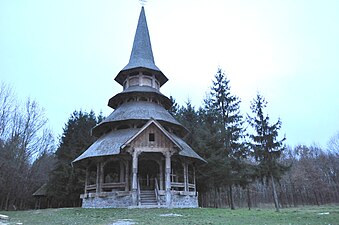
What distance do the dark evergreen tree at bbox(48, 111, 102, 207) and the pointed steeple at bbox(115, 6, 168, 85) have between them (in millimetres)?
10454

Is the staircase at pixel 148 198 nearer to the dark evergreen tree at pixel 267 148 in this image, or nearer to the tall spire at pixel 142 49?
the dark evergreen tree at pixel 267 148

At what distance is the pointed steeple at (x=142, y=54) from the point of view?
28.9 meters

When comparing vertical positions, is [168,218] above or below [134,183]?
below

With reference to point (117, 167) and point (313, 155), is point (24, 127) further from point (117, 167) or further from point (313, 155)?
point (313, 155)

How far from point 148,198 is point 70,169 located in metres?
16.0

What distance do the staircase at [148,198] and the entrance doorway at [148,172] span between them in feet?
13.7

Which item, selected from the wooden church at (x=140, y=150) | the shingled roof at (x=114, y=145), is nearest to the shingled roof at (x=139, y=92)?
the wooden church at (x=140, y=150)

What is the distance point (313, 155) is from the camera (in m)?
68.0

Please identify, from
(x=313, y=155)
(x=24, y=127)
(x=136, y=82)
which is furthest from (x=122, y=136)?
(x=313, y=155)

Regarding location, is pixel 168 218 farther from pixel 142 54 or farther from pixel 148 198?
pixel 142 54

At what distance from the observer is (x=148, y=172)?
26.7m

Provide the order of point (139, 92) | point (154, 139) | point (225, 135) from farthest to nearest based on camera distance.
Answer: point (225, 135)
point (139, 92)
point (154, 139)

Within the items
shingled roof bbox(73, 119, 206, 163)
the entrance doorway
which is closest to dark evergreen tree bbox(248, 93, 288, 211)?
shingled roof bbox(73, 119, 206, 163)

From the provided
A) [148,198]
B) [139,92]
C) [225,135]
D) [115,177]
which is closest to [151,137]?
[148,198]
